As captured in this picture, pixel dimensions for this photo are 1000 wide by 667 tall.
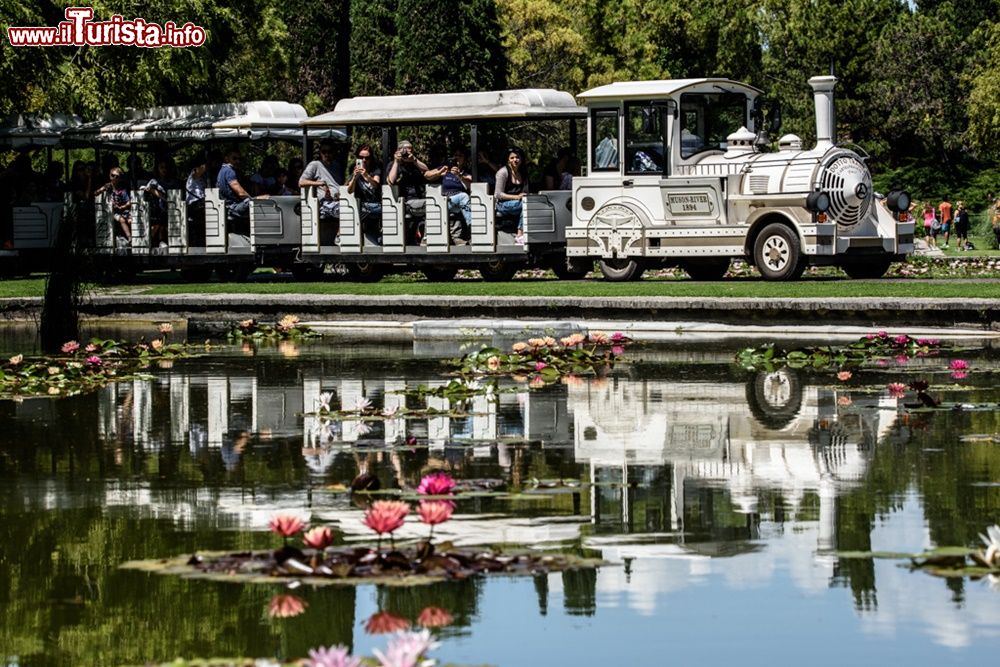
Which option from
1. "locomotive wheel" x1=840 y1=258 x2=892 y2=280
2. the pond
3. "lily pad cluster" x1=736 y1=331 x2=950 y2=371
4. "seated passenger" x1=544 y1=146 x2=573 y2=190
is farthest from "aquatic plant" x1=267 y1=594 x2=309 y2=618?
"seated passenger" x1=544 y1=146 x2=573 y2=190

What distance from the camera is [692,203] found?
27.5m

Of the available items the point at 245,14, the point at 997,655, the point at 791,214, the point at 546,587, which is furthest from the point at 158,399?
the point at 245,14

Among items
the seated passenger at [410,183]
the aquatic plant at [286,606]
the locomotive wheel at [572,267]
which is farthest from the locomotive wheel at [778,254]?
the aquatic plant at [286,606]

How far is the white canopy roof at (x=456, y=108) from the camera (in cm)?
2903

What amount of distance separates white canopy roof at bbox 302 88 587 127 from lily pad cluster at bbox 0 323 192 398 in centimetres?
1120

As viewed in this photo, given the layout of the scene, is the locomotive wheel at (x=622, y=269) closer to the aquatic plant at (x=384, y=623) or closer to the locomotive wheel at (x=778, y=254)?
the locomotive wheel at (x=778, y=254)

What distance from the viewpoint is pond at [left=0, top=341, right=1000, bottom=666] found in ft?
20.6

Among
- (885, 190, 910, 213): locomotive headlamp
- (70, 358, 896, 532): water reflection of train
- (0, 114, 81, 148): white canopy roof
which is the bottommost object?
(70, 358, 896, 532): water reflection of train

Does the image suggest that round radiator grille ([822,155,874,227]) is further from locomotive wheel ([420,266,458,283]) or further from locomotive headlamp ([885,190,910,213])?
locomotive wheel ([420,266,458,283])

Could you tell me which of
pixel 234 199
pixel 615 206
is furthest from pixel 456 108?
pixel 234 199

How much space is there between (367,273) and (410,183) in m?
1.60

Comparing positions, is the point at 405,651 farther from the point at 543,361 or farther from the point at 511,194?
the point at 511,194

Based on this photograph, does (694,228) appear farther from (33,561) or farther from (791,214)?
(33,561)

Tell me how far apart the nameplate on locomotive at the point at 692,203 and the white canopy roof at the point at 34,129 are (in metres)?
11.5
